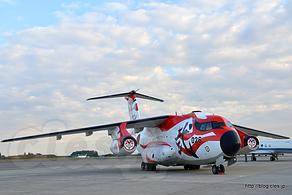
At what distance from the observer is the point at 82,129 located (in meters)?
19.3

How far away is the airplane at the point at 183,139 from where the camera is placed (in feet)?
49.8

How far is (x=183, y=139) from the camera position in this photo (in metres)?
17.2

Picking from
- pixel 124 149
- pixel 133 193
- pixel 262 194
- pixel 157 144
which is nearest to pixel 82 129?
pixel 124 149

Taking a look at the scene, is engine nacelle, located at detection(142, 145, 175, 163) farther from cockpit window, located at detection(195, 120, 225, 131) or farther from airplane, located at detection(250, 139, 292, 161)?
airplane, located at detection(250, 139, 292, 161)

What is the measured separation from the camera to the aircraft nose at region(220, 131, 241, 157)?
1466 centimetres

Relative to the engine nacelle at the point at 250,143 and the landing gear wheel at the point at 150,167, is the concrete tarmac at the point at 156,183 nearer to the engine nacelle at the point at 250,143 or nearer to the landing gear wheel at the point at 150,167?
the engine nacelle at the point at 250,143

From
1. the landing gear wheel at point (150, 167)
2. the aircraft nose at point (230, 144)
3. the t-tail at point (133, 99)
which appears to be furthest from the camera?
the t-tail at point (133, 99)

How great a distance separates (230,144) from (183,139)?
3.29m

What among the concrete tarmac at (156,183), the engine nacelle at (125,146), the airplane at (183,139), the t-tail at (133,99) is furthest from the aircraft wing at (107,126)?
the t-tail at (133,99)

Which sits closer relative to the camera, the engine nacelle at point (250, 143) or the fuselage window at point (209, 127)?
the fuselage window at point (209, 127)

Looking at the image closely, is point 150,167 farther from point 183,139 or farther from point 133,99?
point 133,99

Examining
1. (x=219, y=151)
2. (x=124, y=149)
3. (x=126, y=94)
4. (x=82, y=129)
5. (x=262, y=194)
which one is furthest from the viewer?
(x=126, y=94)

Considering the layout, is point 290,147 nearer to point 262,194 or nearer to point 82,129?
point 82,129

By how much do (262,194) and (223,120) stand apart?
26.4 ft
